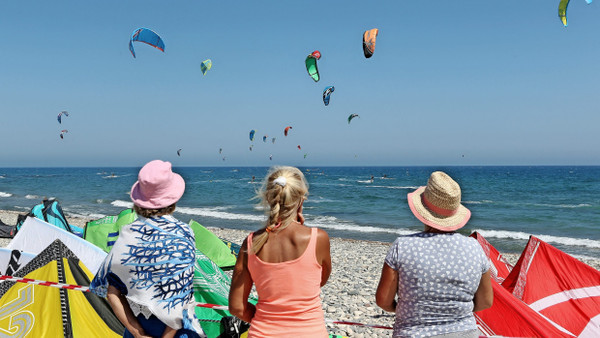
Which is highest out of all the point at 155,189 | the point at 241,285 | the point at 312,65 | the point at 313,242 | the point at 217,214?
the point at 312,65

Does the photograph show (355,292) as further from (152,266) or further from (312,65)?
(312,65)

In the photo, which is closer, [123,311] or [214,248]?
[123,311]

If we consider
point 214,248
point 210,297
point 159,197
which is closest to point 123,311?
point 159,197

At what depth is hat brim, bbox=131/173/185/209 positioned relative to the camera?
2002 mm

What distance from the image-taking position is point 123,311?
2.02 metres

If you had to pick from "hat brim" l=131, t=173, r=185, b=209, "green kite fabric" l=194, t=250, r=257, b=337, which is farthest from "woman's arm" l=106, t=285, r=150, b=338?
"green kite fabric" l=194, t=250, r=257, b=337

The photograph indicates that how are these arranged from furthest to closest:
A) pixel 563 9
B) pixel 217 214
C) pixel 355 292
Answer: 1. pixel 217 214
2. pixel 563 9
3. pixel 355 292

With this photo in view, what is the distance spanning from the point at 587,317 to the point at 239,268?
9.72 ft

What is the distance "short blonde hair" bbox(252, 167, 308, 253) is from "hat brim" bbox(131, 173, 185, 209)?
0.41m

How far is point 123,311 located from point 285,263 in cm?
78

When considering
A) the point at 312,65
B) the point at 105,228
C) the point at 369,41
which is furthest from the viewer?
the point at 312,65

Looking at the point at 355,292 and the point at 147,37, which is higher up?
the point at 147,37

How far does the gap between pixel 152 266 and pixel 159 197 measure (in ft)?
0.99

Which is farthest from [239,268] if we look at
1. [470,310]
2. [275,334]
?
[470,310]
